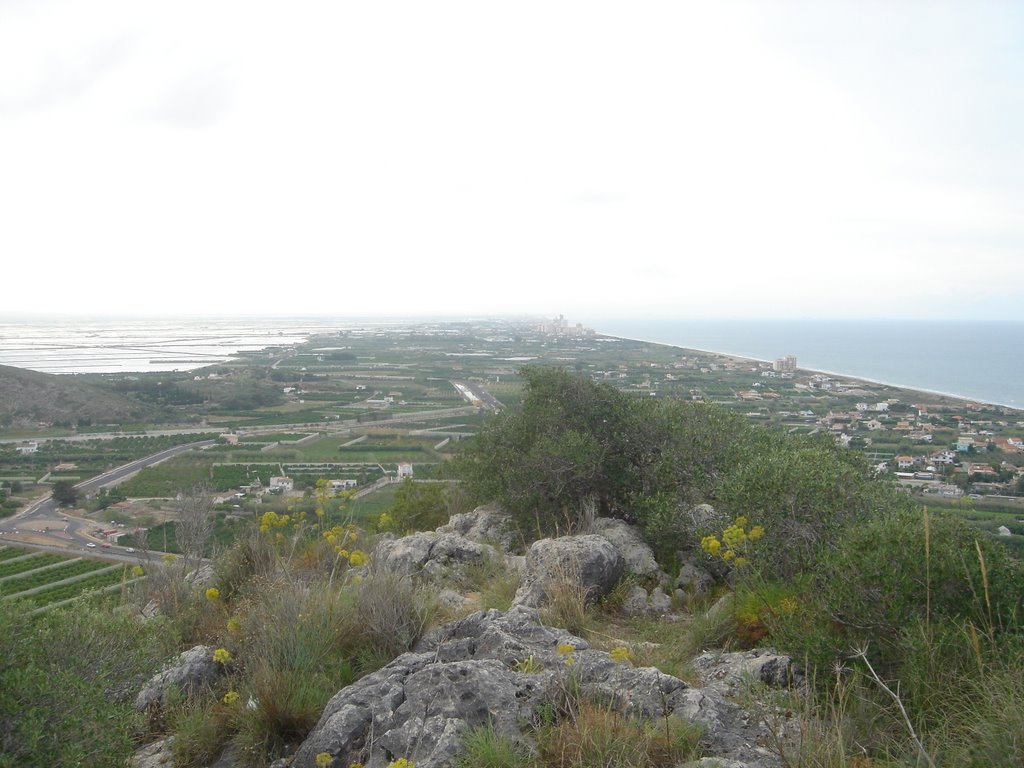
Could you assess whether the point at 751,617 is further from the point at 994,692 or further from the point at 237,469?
the point at 237,469

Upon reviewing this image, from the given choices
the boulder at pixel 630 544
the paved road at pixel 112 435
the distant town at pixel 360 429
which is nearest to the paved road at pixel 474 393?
the distant town at pixel 360 429

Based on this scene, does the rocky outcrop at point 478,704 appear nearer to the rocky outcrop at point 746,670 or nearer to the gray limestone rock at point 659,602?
the rocky outcrop at point 746,670

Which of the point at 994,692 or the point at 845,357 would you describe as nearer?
the point at 994,692

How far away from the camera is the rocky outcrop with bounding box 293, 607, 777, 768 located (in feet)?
9.66

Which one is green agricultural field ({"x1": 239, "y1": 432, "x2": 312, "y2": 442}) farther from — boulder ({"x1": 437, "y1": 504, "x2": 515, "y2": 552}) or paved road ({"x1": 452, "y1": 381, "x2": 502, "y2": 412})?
boulder ({"x1": 437, "y1": 504, "x2": 515, "y2": 552})

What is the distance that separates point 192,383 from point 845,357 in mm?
86281

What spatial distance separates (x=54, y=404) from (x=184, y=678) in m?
54.4

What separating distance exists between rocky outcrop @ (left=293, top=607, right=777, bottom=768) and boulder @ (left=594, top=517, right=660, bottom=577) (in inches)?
129

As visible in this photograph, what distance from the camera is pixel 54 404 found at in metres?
46.9

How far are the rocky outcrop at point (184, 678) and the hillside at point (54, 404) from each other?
50947mm

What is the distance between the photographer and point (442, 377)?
65.4 m

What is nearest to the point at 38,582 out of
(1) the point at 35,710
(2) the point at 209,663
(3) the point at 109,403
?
(2) the point at 209,663

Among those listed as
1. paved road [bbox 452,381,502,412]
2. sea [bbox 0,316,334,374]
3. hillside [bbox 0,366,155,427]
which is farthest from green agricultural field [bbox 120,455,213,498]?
sea [bbox 0,316,334,374]

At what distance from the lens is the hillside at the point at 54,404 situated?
151ft
